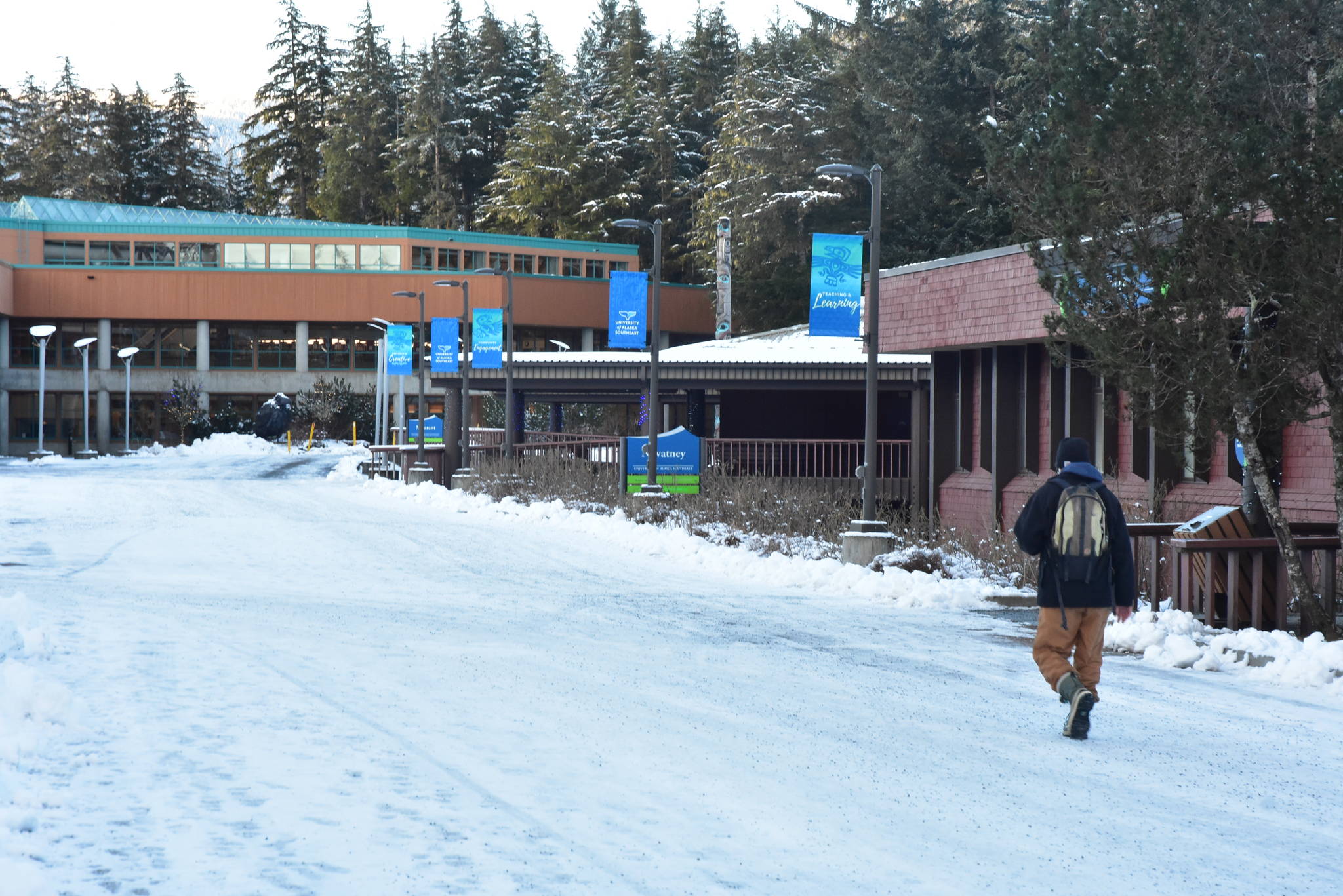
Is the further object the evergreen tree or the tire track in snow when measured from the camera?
the evergreen tree

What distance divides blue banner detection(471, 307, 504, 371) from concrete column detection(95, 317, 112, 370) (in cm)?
4303

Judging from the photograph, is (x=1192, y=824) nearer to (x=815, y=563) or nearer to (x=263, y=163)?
(x=815, y=563)

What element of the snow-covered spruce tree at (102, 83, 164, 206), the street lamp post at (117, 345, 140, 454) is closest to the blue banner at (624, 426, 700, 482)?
the street lamp post at (117, 345, 140, 454)

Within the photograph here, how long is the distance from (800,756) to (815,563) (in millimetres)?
9676

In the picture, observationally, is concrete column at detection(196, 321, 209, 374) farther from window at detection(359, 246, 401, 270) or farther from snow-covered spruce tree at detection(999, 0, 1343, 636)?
snow-covered spruce tree at detection(999, 0, 1343, 636)

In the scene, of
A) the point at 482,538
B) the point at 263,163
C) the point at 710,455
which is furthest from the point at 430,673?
the point at 263,163

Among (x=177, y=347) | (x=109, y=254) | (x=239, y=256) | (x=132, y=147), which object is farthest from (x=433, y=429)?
(x=132, y=147)

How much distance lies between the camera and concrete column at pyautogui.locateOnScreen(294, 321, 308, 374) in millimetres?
72312

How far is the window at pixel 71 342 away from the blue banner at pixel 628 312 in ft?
160

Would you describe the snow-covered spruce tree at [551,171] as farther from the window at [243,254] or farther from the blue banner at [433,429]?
the blue banner at [433,429]

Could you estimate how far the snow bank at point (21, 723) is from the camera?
5121mm

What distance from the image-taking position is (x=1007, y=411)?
24156 millimetres

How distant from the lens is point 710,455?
31156 millimetres

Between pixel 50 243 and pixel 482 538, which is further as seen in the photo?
pixel 50 243
